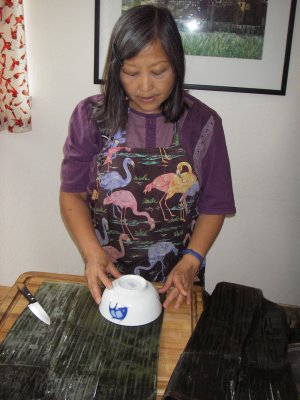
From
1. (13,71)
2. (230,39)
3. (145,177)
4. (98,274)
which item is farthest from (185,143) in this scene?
(13,71)

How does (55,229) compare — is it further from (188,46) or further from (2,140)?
(188,46)

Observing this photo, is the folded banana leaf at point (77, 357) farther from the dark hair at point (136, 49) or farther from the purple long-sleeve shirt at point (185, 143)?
the dark hair at point (136, 49)

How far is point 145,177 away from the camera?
115 cm

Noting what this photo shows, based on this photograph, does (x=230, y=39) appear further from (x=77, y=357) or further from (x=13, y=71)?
(x=77, y=357)

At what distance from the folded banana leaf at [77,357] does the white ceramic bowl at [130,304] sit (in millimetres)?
14

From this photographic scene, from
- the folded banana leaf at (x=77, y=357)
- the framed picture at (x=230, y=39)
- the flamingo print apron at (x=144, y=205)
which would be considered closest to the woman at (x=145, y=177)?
the flamingo print apron at (x=144, y=205)

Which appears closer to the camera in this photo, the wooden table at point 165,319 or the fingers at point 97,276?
the wooden table at point 165,319

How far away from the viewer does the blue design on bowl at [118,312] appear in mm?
883

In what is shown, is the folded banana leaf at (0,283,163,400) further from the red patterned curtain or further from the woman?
the red patterned curtain

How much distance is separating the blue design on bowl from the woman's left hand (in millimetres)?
117

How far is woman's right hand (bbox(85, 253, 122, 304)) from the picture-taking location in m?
0.96

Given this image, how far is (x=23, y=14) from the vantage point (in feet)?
5.43

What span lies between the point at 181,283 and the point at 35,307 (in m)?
0.33

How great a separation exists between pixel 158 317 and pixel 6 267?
1362 millimetres
